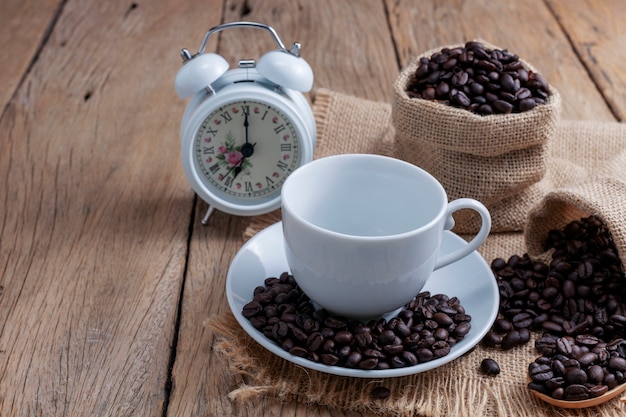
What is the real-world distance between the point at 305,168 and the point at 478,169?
0.40m

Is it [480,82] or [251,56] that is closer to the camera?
[480,82]

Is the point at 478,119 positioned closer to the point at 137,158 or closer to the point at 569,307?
the point at 569,307

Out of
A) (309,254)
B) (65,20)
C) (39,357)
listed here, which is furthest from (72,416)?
(65,20)

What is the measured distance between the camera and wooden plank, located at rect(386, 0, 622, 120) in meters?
2.03

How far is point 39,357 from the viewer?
3.96 feet

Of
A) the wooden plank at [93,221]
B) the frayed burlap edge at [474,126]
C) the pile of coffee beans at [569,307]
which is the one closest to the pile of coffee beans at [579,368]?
the pile of coffee beans at [569,307]

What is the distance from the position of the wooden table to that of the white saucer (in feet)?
0.26

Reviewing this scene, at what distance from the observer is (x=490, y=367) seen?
1165 millimetres

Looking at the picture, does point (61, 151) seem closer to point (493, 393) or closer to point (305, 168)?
point (305, 168)

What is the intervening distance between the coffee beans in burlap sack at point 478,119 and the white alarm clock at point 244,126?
0.19 metres

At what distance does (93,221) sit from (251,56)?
0.81m

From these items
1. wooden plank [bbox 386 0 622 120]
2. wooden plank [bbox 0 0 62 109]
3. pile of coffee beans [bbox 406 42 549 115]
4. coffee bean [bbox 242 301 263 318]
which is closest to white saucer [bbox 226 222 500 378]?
coffee bean [bbox 242 301 263 318]

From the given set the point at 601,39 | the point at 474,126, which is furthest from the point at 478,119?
the point at 601,39

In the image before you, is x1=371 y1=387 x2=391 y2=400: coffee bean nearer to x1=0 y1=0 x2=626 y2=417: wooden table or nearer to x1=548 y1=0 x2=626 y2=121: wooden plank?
x1=0 y1=0 x2=626 y2=417: wooden table
